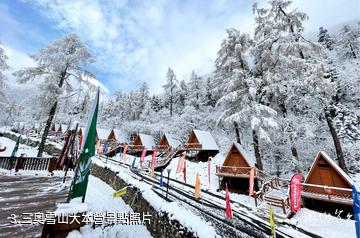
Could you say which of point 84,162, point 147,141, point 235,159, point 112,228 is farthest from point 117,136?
point 84,162

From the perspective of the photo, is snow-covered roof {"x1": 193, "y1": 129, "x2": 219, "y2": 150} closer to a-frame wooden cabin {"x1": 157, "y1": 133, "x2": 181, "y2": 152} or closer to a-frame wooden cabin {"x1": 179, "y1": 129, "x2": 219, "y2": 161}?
a-frame wooden cabin {"x1": 179, "y1": 129, "x2": 219, "y2": 161}

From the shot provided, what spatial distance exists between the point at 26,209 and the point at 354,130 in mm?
27366

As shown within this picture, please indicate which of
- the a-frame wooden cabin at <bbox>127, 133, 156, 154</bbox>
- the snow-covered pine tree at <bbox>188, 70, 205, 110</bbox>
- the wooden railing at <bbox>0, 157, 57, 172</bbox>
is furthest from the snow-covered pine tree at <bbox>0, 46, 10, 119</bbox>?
the snow-covered pine tree at <bbox>188, 70, 205, 110</bbox>

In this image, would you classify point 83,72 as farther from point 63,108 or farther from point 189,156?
point 189,156

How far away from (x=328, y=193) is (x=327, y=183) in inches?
38.3

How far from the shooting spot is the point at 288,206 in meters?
Result: 12.8

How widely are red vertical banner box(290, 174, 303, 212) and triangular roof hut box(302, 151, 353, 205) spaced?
2.35 meters

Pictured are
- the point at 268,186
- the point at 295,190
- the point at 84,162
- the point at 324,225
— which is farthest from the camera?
the point at 268,186

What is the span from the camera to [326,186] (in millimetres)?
12695

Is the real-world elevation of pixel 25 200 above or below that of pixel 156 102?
below

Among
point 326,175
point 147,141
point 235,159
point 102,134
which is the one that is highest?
point 102,134

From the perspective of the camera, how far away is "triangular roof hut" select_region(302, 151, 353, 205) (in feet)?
41.1

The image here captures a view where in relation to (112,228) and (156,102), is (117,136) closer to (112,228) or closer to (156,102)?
(156,102)

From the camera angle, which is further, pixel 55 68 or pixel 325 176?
pixel 55 68
